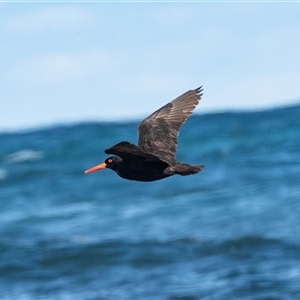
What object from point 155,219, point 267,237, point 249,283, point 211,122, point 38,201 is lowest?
point 249,283

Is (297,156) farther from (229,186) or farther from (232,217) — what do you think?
(232,217)

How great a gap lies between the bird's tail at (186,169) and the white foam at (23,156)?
1170 inches

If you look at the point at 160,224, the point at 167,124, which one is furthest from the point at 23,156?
the point at 167,124

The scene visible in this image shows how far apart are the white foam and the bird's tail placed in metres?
29.7

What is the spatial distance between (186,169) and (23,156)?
31227mm

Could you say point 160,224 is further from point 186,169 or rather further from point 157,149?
point 186,169

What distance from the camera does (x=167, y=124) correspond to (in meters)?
11.3

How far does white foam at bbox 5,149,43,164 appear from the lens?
39.2m

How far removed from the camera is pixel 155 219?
24547 mm

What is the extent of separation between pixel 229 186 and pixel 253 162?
4340mm

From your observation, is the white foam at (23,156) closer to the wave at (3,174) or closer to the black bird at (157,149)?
the wave at (3,174)

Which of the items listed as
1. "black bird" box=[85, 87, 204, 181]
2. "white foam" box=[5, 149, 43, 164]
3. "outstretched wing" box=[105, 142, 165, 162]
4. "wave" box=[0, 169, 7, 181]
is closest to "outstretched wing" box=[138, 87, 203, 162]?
"black bird" box=[85, 87, 204, 181]

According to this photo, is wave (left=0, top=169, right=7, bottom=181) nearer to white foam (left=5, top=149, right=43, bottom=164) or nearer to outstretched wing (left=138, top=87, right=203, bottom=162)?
white foam (left=5, top=149, right=43, bottom=164)

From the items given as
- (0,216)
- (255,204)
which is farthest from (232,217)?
(0,216)
